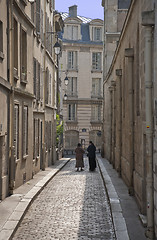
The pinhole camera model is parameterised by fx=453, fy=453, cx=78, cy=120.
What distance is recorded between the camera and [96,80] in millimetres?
50969

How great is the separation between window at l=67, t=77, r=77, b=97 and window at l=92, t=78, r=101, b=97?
2.03 metres

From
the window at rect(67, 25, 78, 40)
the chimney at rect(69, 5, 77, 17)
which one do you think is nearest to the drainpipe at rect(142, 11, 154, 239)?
the window at rect(67, 25, 78, 40)

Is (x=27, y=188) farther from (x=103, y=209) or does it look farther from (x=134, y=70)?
(x=134, y=70)

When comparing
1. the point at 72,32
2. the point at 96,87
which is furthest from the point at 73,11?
the point at 96,87

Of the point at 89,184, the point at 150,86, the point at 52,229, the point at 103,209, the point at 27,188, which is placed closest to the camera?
the point at 150,86

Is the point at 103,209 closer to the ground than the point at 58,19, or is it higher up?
closer to the ground

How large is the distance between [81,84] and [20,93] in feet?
119

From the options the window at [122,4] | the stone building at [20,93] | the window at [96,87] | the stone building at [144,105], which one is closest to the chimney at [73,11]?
the window at [96,87]

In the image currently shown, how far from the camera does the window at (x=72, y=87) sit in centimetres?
5009

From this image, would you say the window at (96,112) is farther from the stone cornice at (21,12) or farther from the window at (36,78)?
the stone cornice at (21,12)

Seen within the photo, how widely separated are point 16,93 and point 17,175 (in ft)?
8.34

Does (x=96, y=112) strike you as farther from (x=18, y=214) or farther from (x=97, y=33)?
(x=18, y=214)

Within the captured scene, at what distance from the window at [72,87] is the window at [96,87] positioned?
6.67ft

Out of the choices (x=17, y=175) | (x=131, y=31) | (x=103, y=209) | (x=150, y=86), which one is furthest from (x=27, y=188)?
(x=150, y=86)
